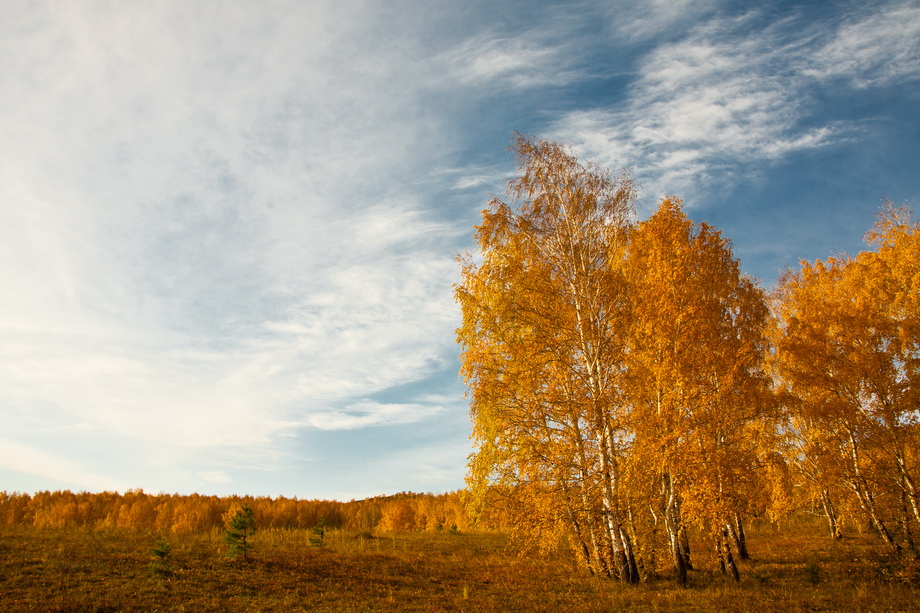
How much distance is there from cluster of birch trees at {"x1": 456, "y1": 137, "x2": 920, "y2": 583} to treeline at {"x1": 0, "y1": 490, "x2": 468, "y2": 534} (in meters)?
18.1

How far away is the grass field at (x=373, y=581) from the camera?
12703 mm

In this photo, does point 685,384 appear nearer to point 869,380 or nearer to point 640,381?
point 640,381

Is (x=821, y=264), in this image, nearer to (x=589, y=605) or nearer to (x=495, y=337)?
(x=495, y=337)

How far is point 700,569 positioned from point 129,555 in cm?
2167

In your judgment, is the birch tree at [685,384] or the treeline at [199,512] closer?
the birch tree at [685,384]

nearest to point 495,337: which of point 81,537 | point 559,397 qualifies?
point 559,397

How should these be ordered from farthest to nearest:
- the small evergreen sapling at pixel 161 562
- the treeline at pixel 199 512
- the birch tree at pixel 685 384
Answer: the treeline at pixel 199 512
the small evergreen sapling at pixel 161 562
the birch tree at pixel 685 384

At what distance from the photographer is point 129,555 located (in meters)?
17.2

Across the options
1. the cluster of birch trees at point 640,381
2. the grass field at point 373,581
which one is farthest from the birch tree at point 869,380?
the grass field at point 373,581

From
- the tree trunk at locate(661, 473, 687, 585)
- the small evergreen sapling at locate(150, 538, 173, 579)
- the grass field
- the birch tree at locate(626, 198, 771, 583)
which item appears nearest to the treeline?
the grass field

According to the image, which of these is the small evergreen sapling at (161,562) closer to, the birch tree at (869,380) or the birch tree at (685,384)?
the birch tree at (685,384)

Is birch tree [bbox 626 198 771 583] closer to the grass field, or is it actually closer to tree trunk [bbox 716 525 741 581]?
tree trunk [bbox 716 525 741 581]

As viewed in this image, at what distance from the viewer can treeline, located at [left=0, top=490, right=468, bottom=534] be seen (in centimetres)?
3203

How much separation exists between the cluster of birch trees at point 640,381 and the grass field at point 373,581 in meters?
1.48
